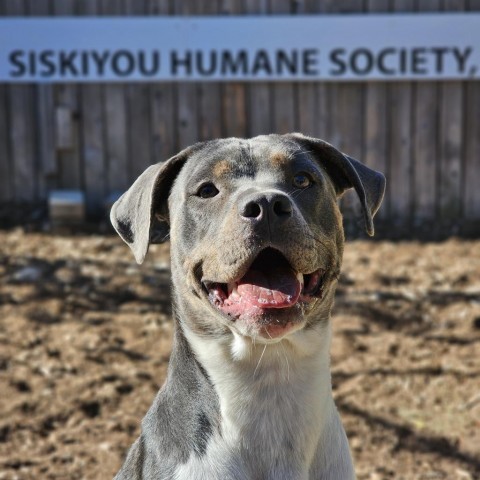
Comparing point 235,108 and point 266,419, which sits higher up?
point 266,419

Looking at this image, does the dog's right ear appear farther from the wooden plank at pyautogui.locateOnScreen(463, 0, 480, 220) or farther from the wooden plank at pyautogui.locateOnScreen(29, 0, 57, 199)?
the wooden plank at pyautogui.locateOnScreen(463, 0, 480, 220)

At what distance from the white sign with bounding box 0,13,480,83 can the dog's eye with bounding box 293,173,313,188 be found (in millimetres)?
5839

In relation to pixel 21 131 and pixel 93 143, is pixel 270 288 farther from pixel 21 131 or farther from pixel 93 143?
pixel 21 131

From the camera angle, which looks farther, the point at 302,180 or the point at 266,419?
the point at 302,180

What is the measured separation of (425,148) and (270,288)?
21.3ft

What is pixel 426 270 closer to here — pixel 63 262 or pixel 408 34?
pixel 408 34

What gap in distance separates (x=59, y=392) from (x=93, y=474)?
1.18m

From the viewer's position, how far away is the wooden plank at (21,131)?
9.38 meters

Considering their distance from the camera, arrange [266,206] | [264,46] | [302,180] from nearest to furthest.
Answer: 1. [266,206]
2. [302,180]
3. [264,46]

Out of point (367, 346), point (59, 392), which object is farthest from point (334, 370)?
point (59, 392)

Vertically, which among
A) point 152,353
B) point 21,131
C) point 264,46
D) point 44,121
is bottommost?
point 152,353

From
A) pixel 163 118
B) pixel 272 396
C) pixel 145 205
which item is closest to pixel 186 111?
pixel 163 118

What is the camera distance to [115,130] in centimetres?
937

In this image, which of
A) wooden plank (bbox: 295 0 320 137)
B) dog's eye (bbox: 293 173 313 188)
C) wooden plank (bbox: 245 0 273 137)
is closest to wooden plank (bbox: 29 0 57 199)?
wooden plank (bbox: 245 0 273 137)
